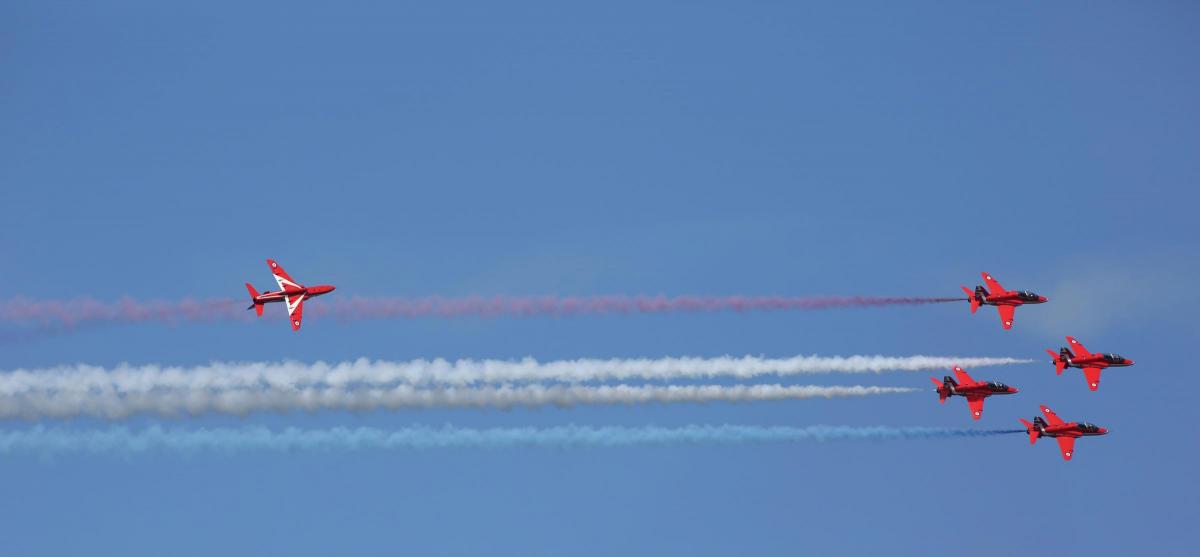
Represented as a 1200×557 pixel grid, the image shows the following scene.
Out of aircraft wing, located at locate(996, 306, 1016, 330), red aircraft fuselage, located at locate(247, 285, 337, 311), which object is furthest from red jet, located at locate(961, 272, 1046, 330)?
red aircraft fuselage, located at locate(247, 285, 337, 311)

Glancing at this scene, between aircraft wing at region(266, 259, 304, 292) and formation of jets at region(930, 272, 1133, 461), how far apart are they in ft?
109

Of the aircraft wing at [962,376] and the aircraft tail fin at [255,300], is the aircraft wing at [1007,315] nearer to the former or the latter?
the aircraft wing at [962,376]

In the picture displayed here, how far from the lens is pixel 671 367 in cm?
8200

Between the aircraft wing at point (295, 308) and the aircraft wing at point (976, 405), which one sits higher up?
the aircraft wing at point (295, 308)

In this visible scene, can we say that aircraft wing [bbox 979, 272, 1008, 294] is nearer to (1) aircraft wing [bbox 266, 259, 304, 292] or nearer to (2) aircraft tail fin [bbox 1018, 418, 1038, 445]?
(2) aircraft tail fin [bbox 1018, 418, 1038, 445]

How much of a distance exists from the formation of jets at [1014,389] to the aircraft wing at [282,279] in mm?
33087

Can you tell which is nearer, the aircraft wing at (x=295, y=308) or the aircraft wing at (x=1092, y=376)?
the aircraft wing at (x=295, y=308)

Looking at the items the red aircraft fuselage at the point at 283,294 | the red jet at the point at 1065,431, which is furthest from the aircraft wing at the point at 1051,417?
the red aircraft fuselage at the point at 283,294

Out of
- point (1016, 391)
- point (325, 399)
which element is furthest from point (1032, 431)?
point (325, 399)

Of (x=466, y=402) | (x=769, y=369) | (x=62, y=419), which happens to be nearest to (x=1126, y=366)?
(x=769, y=369)

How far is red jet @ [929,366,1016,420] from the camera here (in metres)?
91.6

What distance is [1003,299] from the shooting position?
9262 cm

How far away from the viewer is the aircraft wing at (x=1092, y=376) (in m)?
94.9

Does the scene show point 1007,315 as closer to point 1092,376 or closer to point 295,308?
point 1092,376
